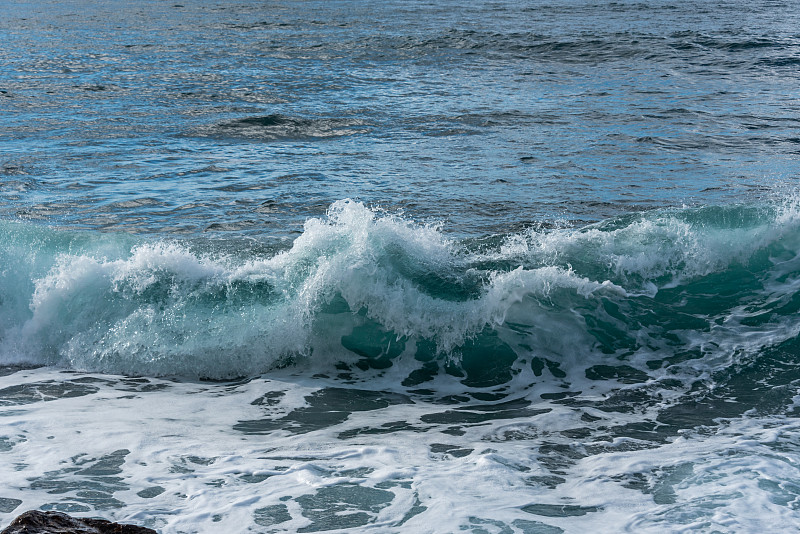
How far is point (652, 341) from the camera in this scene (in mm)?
7426

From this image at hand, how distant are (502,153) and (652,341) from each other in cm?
633

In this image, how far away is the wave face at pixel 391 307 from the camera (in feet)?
23.5

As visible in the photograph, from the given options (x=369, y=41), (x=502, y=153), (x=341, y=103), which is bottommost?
(x=502, y=153)

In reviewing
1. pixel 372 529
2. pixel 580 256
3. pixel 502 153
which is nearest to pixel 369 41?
pixel 502 153

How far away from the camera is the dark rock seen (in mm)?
3471

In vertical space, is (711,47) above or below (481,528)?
above

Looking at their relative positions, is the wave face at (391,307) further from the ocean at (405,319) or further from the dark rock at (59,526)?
the dark rock at (59,526)

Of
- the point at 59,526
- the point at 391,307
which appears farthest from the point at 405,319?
the point at 59,526

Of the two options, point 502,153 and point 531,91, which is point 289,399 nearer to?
point 502,153

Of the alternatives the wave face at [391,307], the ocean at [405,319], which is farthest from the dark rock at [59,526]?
the wave face at [391,307]

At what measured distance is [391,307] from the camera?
755cm

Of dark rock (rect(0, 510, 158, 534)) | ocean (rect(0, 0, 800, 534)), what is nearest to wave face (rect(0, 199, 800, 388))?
ocean (rect(0, 0, 800, 534))

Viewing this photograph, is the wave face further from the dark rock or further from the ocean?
the dark rock

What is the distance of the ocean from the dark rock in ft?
2.00
